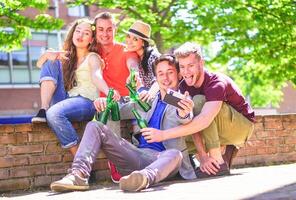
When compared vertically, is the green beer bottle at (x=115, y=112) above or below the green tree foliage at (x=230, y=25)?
below

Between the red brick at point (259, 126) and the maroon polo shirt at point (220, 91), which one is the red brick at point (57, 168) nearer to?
the maroon polo shirt at point (220, 91)

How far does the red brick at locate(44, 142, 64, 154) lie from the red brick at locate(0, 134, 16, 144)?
30 centimetres

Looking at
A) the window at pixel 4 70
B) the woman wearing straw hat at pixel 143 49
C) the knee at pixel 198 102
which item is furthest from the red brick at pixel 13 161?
the window at pixel 4 70

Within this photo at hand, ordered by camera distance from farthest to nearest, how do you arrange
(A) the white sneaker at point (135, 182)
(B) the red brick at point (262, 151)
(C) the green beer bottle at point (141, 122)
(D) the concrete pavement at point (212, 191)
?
(B) the red brick at point (262, 151), (C) the green beer bottle at point (141, 122), (A) the white sneaker at point (135, 182), (D) the concrete pavement at point (212, 191)

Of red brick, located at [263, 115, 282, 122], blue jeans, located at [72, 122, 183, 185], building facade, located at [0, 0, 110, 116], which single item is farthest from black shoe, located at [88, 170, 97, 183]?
building facade, located at [0, 0, 110, 116]

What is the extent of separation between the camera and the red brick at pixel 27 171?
499 cm

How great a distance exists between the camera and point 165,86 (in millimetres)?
4801

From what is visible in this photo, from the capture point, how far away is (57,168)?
17.1 ft

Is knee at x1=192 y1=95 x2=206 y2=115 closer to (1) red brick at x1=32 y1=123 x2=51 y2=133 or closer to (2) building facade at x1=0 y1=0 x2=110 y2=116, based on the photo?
(1) red brick at x1=32 y1=123 x2=51 y2=133

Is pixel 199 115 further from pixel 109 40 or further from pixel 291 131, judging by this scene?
pixel 291 131

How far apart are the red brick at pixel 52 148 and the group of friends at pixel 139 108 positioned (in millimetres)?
125

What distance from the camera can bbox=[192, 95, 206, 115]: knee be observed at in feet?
16.0

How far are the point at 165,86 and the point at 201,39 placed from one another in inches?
477

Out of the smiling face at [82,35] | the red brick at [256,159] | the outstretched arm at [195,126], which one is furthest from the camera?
the red brick at [256,159]
